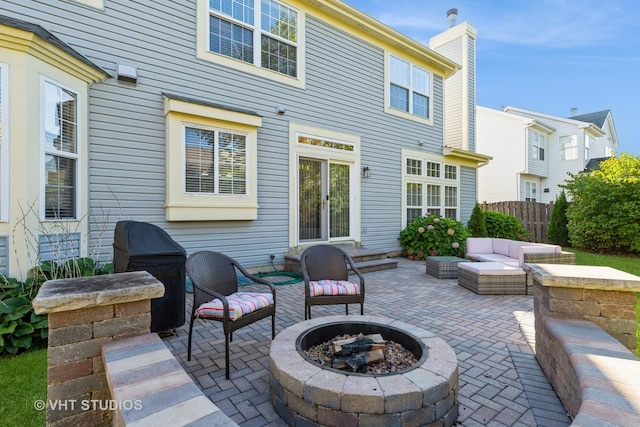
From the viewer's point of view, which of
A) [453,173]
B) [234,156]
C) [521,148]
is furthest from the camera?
[521,148]

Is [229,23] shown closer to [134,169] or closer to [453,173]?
[134,169]

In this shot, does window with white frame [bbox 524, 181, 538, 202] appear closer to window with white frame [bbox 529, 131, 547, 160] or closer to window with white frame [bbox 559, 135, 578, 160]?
window with white frame [bbox 529, 131, 547, 160]

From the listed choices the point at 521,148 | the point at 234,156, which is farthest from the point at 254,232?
the point at 521,148

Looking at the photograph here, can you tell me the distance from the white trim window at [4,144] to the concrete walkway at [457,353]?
2322mm

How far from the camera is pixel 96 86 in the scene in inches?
186

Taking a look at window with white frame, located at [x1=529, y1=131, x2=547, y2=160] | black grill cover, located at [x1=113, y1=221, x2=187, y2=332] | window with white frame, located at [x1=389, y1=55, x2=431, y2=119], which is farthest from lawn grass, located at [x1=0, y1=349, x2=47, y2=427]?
window with white frame, located at [x1=529, y1=131, x2=547, y2=160]

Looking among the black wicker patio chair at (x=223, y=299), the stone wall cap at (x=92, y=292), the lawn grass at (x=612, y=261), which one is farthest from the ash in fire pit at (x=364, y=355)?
the lawn grass at (x=612, y=261)

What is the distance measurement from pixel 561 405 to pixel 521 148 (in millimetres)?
16831

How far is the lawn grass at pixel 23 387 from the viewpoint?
2.04 metres

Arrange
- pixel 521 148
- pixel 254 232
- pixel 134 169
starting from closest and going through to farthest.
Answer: pixel 134 169, pixel 254 232, pixel 521 148

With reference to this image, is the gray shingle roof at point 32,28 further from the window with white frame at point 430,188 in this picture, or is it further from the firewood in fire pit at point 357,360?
the window with white frame at point 430,188

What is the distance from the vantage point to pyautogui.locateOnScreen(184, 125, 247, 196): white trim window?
5473mm

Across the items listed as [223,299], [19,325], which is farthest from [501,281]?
[19,325]

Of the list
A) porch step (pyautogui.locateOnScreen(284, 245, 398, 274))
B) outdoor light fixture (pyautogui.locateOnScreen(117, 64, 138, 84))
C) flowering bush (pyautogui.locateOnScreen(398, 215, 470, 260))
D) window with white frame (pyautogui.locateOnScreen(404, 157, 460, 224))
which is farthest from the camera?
window with white frame (pyautogui.locateOnScreen(404, 157, 460, 224))
